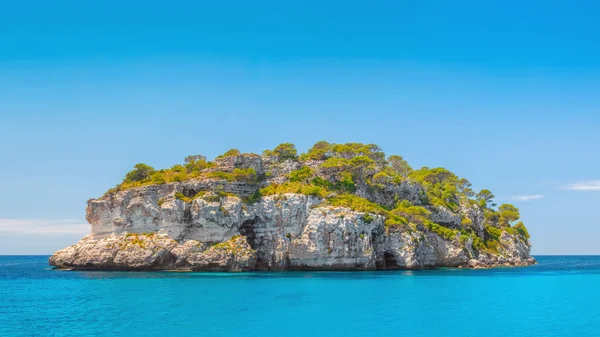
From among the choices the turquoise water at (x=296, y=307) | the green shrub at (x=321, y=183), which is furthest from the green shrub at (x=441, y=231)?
the turquoise water at (x=296, y=307)

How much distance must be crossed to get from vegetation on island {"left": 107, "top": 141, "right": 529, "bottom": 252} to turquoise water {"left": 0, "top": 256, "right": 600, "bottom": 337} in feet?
52.0

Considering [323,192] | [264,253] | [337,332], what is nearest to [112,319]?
[337,332]

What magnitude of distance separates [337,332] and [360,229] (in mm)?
35014

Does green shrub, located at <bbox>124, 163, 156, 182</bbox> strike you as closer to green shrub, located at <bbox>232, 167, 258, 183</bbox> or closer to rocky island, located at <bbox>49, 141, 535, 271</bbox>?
rocky island, located at <bbox>49, 141, 535, 271</bbox>

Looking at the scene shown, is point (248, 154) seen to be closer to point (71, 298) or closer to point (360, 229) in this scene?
point (360, 229)

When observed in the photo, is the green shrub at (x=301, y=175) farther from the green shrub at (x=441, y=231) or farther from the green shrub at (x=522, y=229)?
the green shrub at (x=522, y=229)

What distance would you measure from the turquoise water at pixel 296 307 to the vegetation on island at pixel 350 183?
15855 mm

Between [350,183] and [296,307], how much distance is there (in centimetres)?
3965

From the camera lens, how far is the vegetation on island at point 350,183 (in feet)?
217

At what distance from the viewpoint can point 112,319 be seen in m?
29.5

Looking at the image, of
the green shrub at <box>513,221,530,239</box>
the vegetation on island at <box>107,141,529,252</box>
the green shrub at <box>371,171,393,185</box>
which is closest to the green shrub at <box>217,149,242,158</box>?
the vegetation on island at <box>107,141,529,252</box>

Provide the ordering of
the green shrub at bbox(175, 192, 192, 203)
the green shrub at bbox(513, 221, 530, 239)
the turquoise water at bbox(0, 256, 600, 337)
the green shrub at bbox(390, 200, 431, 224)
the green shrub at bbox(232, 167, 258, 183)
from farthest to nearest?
the green shrub at bbox(513, 221, 530, 239) → the green shrub at bbox(390, 200, 431, 224) → the green shrub at bbox(232, 167, 258, 183) → the green shrub at bbox(175, 192, 192, 203) → the turquoise water at bbox(0, 256, 600, 337)

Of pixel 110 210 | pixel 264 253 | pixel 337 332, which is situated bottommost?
pixel 337 332

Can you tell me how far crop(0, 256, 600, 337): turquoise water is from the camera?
2741cm
